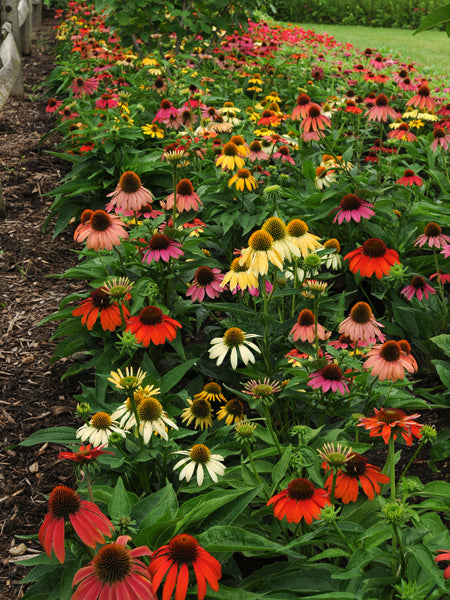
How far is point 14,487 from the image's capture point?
→ 7.45 feet

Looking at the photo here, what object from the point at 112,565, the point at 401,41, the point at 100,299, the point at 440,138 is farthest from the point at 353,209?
the point at 401,41

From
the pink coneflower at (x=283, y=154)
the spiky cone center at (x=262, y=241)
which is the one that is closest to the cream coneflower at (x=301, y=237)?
the spiky cone center at (x=262, y=241)

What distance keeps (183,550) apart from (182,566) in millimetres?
32

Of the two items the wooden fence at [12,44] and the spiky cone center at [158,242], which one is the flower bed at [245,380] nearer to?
the spiky cone center at [158,242]

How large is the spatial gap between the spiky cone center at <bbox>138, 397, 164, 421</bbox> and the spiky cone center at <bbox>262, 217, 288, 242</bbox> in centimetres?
71

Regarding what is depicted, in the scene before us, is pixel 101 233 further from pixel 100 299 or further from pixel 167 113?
pixel 167 113

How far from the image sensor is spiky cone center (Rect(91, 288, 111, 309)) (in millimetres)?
2428

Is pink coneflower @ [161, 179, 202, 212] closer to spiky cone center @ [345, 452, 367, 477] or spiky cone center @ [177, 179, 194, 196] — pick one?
spiky cone center @ [177, 179, 194, 196]

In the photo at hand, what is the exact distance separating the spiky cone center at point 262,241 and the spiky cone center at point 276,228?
0.07m

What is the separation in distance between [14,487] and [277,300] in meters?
1.30

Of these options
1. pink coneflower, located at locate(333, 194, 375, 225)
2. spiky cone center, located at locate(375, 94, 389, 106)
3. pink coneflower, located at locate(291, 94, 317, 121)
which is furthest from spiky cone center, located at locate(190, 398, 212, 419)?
spiky cone center, located at locate(375, 94, 389, 106)

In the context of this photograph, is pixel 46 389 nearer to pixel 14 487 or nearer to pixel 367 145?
pixel 14 487

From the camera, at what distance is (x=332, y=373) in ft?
6.39

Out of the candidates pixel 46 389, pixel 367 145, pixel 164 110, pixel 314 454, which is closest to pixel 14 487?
pixel 46 389
